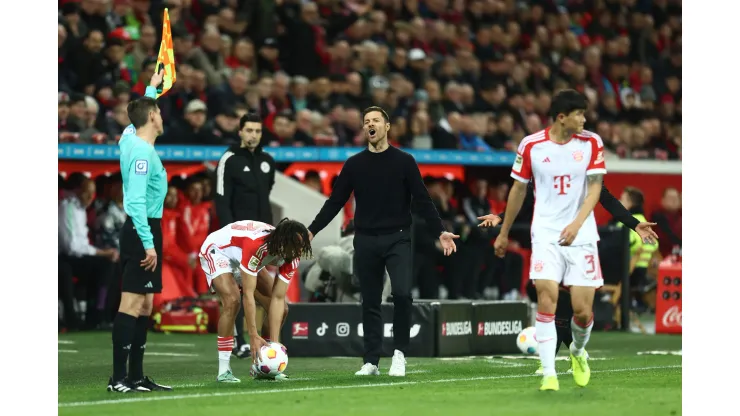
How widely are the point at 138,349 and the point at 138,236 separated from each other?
0.87 metres

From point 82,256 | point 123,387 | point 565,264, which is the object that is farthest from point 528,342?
point 82,256

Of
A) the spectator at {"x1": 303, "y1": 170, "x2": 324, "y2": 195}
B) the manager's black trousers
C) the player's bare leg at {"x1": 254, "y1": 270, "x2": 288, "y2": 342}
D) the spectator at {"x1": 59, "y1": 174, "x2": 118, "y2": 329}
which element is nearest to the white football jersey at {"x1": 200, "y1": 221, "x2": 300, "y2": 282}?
the player's bare leg at {"x1": 254, "y1": 270, "x2": 288, "y2": 342}

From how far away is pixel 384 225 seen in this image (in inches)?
449

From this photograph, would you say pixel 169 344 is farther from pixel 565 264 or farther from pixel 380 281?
pixel 565 264

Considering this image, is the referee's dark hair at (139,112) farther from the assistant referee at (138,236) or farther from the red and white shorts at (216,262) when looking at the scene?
the red and white shorts at (216,262)

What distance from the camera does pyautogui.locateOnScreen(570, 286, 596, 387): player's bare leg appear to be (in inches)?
389

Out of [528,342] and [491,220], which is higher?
[491,220]

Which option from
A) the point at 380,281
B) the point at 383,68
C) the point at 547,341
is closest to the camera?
the point at 547,341

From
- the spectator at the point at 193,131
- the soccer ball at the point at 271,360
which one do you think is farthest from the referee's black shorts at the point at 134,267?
the spectator at the point at 193,131

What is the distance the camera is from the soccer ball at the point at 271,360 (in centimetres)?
1085

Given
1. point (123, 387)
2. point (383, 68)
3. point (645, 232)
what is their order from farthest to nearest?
point (383, 68), point (645, 232), point (123, 387)

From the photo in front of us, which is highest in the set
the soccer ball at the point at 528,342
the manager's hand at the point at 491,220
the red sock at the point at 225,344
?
the manager's hand at the point at 491,220

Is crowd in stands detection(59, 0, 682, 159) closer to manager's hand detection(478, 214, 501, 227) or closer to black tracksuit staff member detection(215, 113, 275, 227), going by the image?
black tracksuit staff member detection(215, 113, 275, 227)

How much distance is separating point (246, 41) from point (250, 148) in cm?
862
